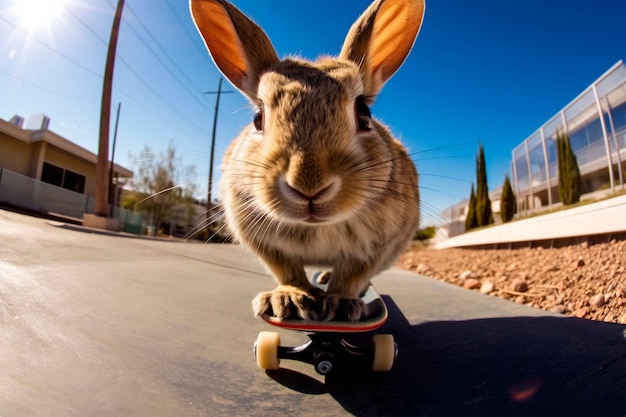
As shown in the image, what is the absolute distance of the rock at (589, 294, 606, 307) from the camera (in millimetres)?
1184

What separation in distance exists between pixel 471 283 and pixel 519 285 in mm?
1293

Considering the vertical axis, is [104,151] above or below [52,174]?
above

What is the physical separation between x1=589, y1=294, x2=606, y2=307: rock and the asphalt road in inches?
2.7

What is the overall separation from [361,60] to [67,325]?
1865mm

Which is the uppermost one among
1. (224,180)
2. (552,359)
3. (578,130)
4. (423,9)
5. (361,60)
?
(423,9)

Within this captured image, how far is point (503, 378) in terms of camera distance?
1.17 m

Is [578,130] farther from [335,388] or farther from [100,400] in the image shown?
[100,400]

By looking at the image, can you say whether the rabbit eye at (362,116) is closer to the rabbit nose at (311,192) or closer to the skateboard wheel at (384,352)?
the rabbit nose at (311,192)

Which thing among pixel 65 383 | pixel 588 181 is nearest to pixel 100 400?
pixel 65 383

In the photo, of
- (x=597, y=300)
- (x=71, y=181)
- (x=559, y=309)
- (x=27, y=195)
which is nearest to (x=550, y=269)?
(x=559, y=309)

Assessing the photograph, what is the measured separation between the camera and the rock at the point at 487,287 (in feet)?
9.29

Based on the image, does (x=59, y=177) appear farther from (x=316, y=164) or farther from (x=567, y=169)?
(x=567, y=169)

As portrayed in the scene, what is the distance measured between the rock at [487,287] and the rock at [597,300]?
1.67m

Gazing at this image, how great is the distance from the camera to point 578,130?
213cm
